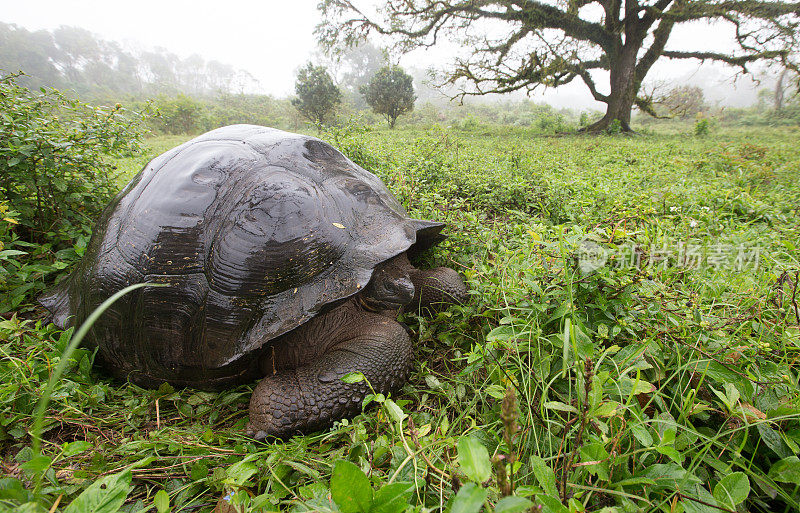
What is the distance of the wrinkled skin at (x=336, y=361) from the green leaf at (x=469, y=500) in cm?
96

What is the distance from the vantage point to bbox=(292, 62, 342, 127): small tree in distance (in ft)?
68.0

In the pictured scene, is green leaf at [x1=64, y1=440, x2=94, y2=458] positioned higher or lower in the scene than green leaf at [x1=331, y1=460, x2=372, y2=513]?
lower

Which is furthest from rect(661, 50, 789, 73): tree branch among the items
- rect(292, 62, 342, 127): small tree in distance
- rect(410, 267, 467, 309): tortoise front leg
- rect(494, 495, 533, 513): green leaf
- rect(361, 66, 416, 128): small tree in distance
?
rect(494, 495, 533, 513): green leaf

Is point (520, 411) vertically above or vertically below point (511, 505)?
below

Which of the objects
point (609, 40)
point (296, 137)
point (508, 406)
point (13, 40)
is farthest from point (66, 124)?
point (13, 40)

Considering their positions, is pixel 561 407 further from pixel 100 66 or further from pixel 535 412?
pixel 100 66

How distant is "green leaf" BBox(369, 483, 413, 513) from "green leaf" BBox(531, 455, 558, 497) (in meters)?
0.34

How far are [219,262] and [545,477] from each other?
145cm

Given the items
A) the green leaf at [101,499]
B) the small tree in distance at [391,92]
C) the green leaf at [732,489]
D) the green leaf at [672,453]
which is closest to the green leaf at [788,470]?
the green leaf at [732,489]

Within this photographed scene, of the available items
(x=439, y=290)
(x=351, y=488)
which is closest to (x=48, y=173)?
(x=439, y=290)

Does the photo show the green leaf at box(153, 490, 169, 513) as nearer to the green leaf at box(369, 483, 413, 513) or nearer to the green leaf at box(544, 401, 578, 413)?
the green leaf at box(369, 483, 413, 513)

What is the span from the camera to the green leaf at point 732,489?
32.2 inches

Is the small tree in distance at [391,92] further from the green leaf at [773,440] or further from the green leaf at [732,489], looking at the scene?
the green leaf at [732,489]

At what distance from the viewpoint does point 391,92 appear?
1992cm
